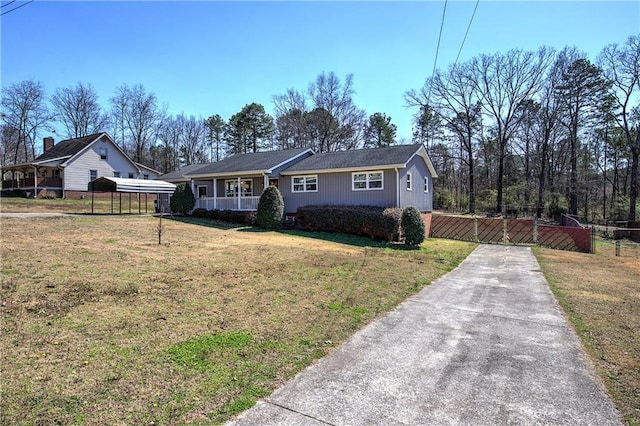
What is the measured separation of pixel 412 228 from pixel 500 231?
9042mm

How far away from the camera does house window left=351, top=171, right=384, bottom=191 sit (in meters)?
18.4

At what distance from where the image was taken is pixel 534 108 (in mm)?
35594

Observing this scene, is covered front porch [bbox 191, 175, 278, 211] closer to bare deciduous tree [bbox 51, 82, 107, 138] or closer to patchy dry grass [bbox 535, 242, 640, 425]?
patchy dry grass [bbox 535, 242, 640, 425]

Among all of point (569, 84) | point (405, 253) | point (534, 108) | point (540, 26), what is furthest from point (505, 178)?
point (540, 26)

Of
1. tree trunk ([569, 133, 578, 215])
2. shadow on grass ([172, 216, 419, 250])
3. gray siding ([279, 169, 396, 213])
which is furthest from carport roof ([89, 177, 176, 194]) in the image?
tree trunk ([569, 133, 578, 215])

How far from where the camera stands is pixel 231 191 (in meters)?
24.0

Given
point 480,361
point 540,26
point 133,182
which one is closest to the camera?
point 480,361

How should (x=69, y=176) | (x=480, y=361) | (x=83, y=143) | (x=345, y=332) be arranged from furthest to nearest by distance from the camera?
(x=83, y=143) → (x=69, y=176) → (x=345, y=332) → (x=480, y=361)

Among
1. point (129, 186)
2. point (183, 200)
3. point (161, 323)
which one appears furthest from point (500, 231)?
point (129, 186)

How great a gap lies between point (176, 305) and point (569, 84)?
1545 inches

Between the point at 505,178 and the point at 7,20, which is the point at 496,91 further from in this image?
the point at 7,20

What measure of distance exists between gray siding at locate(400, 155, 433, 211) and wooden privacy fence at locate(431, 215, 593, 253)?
5.14ft

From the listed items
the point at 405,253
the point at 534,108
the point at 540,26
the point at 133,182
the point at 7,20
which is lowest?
the point at 405,253

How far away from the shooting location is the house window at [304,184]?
20391mm
